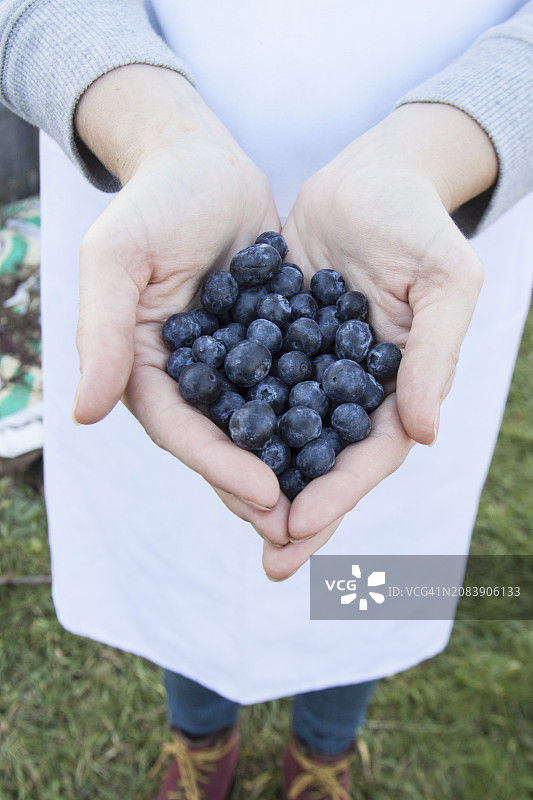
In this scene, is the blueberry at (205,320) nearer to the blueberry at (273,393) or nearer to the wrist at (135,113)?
the blueberry at (273,393)

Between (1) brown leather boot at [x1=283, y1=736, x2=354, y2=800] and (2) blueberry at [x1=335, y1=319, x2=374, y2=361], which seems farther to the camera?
(1) brown leather boot at [x1=283, y1=736, x2=354, y2=800]

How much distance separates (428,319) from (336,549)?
2.21 feet

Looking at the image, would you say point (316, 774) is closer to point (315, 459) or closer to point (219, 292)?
point (315, 459)

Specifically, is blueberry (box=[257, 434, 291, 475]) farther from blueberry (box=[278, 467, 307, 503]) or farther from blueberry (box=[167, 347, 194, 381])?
blueberry (box=[167, 347, 194, 381])

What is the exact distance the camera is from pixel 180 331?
3.82ft

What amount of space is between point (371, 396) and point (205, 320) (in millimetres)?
322

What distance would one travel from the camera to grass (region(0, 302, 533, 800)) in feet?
6.37

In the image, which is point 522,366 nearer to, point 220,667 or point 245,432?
point 220,667

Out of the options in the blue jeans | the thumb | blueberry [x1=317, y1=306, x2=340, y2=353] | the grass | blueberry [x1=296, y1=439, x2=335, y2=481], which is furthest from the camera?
the grass

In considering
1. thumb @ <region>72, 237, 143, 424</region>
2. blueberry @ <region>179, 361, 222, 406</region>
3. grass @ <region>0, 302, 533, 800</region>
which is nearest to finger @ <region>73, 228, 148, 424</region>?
thumb @ <region>72, 237, 143, 424</region>

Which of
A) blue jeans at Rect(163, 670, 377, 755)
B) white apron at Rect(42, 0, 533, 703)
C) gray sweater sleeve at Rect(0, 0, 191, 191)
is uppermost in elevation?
gray sweater sleeve at Rect(0, 0, 191, 191)

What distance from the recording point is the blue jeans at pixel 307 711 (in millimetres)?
1750

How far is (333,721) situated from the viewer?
1.77 metres

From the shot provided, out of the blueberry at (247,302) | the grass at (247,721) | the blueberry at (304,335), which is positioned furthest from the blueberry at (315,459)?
the grass at (247,721)
